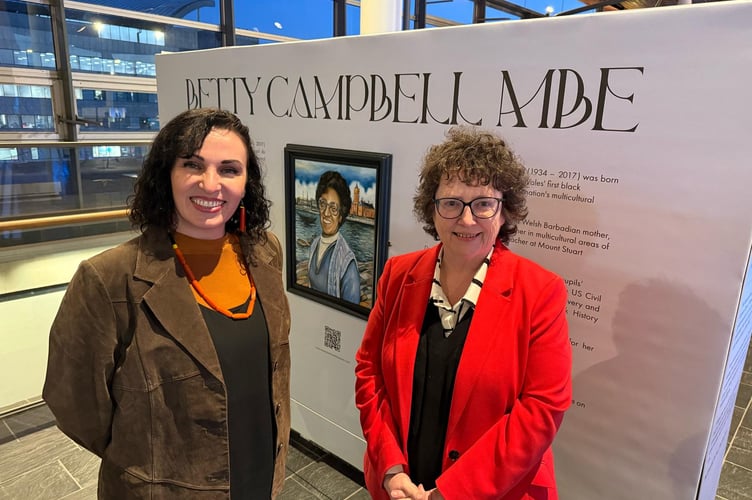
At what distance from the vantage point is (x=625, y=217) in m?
1.53

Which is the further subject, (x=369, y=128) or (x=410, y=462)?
(x=369, y=128)

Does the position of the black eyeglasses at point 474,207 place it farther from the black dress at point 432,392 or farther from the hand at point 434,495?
the hand at point 434,495

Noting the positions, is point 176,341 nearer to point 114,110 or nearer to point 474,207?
point 474,207

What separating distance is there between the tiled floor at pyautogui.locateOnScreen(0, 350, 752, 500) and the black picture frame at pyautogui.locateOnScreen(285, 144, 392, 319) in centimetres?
94

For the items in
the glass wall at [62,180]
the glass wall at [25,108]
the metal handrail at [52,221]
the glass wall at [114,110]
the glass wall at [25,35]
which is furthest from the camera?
the glass wall at [114,110]

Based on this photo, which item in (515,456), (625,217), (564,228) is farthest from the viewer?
(564,228)

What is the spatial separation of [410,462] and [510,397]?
37cm

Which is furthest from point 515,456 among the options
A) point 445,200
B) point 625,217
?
point 625,217

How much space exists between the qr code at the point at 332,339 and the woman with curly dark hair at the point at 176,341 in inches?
42.3

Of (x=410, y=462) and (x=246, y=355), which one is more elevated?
(x=246, y=355)

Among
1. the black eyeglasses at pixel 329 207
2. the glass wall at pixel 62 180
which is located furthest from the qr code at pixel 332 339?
the glass wall at pixel 62 180

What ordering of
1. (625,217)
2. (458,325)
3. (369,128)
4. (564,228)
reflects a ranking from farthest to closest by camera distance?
(369,128) → (564,228) → (625,217) → (458,325)

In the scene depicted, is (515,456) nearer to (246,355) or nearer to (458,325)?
(458,325)

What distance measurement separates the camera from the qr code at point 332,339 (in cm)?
256
